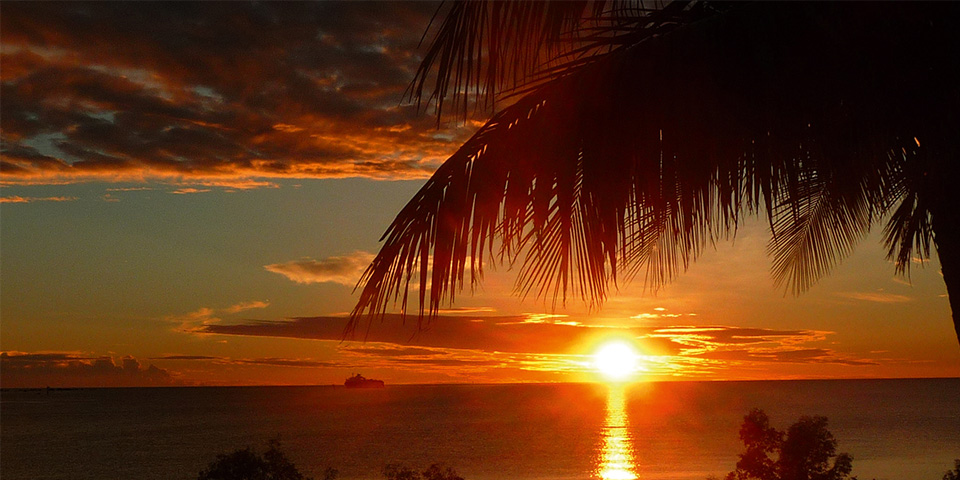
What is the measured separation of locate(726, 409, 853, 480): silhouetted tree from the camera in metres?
15.6

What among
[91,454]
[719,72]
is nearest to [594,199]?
[719,72]

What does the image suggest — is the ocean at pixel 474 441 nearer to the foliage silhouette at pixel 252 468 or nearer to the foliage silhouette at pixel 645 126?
the foliage silhouette at pixel 252 468

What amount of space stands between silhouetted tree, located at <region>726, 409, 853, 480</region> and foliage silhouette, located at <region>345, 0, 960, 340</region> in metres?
13.4

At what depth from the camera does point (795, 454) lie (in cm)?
1569

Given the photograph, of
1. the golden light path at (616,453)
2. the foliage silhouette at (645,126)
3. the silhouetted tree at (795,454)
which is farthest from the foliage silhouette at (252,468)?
the golden light path at (616,453)

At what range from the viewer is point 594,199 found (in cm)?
325

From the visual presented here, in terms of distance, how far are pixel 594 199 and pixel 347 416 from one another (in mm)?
106244

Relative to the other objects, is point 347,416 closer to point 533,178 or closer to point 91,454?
point 91,454

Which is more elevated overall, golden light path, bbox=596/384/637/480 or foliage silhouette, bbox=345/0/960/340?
foliage silhouette, bbox=345/0/960/340

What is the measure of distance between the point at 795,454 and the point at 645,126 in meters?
14.5

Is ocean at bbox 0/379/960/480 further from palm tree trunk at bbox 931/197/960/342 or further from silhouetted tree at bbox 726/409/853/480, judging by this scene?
palm tree trunk at bbox 931/197/960/342

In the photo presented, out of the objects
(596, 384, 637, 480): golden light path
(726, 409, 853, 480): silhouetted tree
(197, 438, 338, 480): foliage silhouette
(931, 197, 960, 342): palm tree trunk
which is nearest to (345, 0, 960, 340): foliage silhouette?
(931, 197, 960, 342): palm tree trunk

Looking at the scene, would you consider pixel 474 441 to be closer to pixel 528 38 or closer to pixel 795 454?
pixel 795 454

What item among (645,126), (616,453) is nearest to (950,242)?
(645,126)
